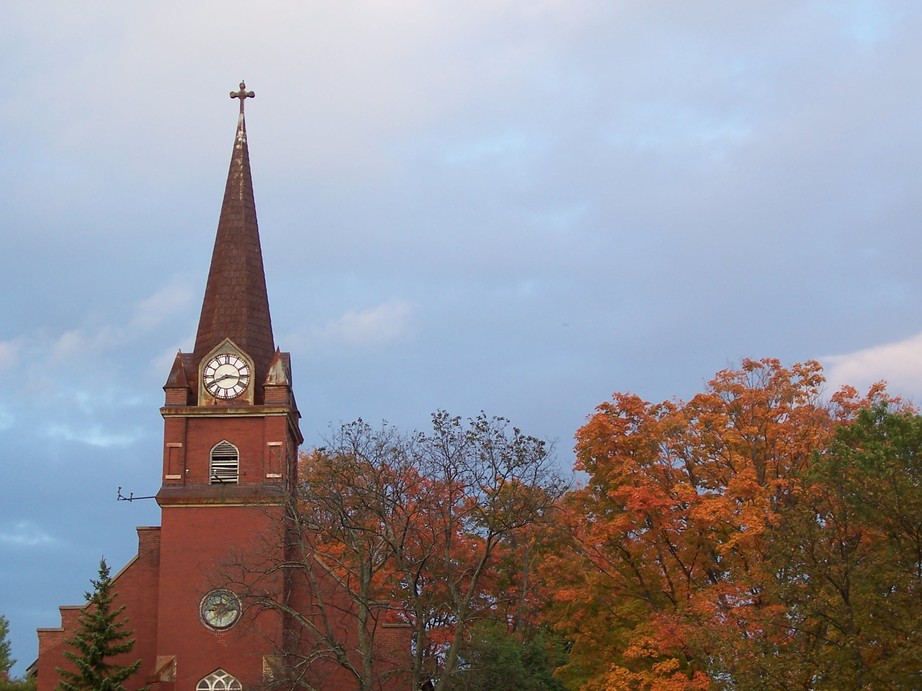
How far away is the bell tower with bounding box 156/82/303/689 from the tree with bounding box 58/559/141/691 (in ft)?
8.77

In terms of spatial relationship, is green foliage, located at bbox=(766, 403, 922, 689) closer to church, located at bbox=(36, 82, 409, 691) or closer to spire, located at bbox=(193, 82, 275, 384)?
church, located at bbox=(36, 82, 409, 691)

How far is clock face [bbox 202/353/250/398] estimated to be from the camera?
40.5m

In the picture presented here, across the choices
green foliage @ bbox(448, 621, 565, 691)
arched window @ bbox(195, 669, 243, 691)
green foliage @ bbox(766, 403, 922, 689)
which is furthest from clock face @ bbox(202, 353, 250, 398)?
green foliage @ bbox(766, 403, 922, 689)

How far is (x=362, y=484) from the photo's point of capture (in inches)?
1403

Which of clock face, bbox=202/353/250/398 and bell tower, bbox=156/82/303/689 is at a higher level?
clock face, bbox=202/353/250/398

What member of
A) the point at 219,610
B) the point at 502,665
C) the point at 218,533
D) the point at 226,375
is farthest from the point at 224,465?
the point at 502,665

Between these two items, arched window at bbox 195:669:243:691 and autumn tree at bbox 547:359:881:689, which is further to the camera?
arched window at bbox 195:669:243:691

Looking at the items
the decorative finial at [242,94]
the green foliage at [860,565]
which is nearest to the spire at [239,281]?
the decorative finial at [242,94]

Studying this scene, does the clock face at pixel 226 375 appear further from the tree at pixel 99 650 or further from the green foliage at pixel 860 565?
the green foliage at pixel 860 565

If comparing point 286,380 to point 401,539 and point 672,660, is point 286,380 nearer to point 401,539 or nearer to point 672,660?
point 401,539

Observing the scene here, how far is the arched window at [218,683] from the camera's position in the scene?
124 feet

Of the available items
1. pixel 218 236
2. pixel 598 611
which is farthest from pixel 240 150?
pixel 598 611

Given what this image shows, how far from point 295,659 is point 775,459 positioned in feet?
51.2

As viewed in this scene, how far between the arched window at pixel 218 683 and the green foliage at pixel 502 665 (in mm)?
7072
